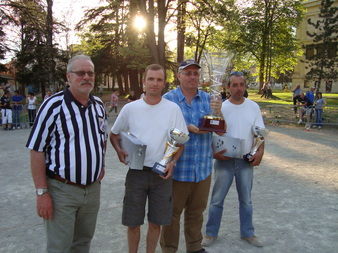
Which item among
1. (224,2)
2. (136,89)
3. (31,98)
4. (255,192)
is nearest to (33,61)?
(136,89)

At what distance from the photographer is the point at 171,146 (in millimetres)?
2852

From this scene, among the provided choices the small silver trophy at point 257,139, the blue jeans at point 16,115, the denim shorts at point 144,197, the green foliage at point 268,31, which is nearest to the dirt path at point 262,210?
the denim shorts at point 144,197

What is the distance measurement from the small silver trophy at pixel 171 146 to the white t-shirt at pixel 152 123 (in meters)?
0.09

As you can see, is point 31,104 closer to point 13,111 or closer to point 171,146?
point 13,111

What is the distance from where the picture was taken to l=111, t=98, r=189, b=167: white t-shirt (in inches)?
115

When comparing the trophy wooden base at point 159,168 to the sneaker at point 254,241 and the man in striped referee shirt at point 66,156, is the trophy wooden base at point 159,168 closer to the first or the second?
the man in striped referee shirt at point 66,156

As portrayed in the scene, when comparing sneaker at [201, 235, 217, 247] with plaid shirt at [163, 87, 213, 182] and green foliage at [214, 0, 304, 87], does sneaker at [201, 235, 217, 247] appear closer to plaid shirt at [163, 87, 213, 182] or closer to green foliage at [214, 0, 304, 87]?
plaid shirt at [163, 87, 213, 182]

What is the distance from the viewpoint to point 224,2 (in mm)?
22234

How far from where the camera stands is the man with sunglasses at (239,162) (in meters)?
3.59

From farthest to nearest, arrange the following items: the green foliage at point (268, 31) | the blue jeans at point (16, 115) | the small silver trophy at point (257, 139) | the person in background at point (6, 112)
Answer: the green foliage at point (268, 31), the blue jeans at point (16, 115), the person in background at point (6, 112), the small silver trophy at point (257, 139)

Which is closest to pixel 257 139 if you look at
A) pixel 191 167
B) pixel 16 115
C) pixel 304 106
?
pixel 191 167

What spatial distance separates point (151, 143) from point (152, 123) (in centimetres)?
20

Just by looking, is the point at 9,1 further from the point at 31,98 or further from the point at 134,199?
the point at 134,199

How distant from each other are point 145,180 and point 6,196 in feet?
11.8
